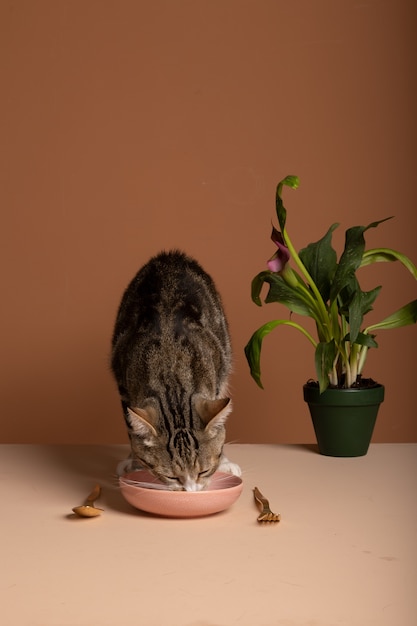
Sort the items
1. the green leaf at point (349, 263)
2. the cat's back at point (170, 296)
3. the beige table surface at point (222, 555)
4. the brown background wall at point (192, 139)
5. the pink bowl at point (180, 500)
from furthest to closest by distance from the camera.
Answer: the brown background wall at point (192, 139), the green leaf at point (349, 263), the cat's back at point (170, 296), the pink bowl at point (180, 500), the beige table surface at point (222, 555)

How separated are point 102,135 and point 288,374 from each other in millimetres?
1009

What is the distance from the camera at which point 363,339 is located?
6.94 feet

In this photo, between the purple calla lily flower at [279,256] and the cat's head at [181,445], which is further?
the purple calla lily flower at [279,256]

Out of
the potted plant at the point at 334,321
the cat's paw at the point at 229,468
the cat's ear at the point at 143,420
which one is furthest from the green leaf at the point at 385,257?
the cat's ear at the point at 143,420

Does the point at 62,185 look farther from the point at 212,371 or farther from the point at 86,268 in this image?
the point at 212,371

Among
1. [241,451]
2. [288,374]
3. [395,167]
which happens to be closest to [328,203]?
[395,167]

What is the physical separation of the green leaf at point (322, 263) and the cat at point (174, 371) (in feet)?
0.84

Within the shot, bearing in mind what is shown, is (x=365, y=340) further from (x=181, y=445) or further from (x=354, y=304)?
(x=181, y=445)

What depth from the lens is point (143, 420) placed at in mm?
1674

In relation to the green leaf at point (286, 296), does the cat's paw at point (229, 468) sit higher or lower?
lower

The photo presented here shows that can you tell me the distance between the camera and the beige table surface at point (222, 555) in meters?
1.19

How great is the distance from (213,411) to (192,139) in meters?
1.37

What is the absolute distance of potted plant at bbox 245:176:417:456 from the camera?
214 cm

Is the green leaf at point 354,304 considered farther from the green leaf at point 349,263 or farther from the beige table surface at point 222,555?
the beige table surface at point 222,555
